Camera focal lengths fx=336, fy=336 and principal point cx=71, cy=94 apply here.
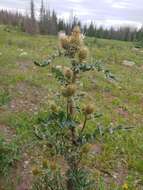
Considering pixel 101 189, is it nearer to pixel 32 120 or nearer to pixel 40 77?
pixel 32 120

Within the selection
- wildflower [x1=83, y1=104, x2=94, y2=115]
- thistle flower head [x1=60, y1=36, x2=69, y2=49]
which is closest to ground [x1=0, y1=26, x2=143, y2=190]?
wildflower [x1=83, y1=104, x2=94, y2=115]

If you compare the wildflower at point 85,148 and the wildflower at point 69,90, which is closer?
the wildflower at point 69,90

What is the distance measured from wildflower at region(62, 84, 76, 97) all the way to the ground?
429 mm

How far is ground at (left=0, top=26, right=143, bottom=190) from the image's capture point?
5078 mm

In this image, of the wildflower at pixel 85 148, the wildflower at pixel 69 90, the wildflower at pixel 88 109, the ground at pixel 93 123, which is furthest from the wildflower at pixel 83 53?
the wildflower at pixel 85 148

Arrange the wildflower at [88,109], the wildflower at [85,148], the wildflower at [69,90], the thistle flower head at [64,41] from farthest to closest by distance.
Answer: the wildflower at [85,148]
the wildflower at [88,109]
the wildflower at [69,90]
the thistle flower head at [64,41]

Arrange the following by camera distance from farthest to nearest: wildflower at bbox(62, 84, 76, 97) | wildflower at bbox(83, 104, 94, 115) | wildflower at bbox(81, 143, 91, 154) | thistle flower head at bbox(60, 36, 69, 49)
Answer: wildflower at bbox(81, 143, 91, 154), wildflower at bbox(83, 104, 94, 115), wildflower at bbox(62, 84, 76, 97), thistle flower head at bbox(60, 36, 69, 49)

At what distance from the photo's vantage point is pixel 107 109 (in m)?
7.90

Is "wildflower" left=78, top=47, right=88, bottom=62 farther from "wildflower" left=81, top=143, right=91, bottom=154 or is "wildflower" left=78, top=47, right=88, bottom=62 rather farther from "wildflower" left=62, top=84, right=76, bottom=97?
"wildflower" left=81, top=143, right=91, bottom=154

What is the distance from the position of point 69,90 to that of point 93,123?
3762 millimetres

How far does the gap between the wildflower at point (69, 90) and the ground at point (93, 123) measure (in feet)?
1.41

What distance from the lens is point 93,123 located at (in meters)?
6.79

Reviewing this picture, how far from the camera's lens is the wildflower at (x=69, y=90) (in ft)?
10.2

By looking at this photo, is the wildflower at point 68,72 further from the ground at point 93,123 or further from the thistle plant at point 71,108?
the ground at point 93,123
